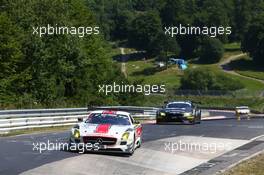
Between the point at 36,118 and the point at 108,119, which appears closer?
the point at 108,119

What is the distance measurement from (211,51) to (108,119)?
437ft

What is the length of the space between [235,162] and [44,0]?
32.1 m

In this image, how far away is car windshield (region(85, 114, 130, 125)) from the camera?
1683cm

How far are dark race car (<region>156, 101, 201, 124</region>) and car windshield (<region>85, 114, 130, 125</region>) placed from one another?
14.5 m

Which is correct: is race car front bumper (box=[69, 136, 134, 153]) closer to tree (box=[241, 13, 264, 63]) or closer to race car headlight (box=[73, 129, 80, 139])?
race car headlight (box=[73, 129, 80, 139])

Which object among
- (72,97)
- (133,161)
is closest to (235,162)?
(133,161)

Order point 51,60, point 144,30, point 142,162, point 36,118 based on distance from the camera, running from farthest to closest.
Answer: point 144,30 < point 51,60 < point 36,118 < point 142,162

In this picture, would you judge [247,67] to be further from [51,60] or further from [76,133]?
[76,133]

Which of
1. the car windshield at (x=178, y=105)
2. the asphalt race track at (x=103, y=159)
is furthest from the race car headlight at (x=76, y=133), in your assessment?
the car windshield at (x=178, y=105)

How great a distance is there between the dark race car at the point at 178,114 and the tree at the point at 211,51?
114m

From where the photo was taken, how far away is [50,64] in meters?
46.2

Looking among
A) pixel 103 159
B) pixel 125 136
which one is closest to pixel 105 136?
pixel 125 136

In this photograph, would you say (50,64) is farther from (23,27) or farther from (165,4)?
(165,4)

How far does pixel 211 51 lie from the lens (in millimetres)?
148375
